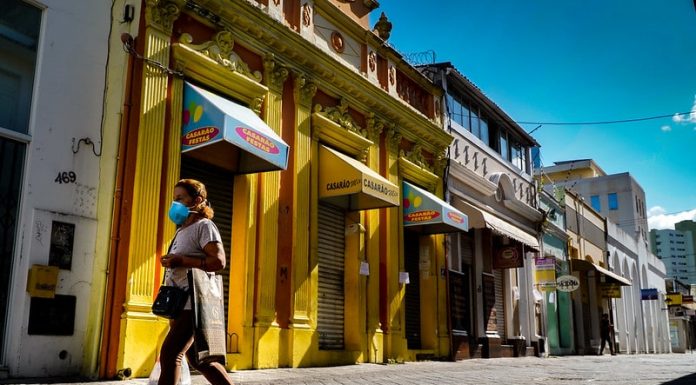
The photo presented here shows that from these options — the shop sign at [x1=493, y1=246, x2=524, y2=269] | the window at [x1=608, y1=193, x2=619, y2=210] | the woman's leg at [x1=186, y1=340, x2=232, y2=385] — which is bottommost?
the woman's leg at [x1=186, y1=340, x2=232, y2=385]

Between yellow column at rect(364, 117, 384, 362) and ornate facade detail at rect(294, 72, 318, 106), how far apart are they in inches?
86.6

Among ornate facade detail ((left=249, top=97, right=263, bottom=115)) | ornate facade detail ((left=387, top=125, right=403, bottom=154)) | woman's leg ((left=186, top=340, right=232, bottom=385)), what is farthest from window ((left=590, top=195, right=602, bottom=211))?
woman's leg ((left=186, top=340, right=232, bottom=385))

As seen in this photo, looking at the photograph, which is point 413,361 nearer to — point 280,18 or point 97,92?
point 280,18

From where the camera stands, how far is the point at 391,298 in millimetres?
13891

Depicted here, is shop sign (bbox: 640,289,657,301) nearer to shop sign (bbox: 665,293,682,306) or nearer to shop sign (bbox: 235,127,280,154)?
shop sign (bbox: 665,293,682,306)

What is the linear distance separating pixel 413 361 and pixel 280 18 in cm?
779

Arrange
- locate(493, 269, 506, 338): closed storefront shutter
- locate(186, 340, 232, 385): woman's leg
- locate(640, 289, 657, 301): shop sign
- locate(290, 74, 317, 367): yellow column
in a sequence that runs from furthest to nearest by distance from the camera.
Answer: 1. locate(640, 289, 657, 301): shop sign
2. locate(493, 269, 506, 338): closed storefront shutter
3. locate(290, 74, 317, 367): yellow column
4. locate(186, 340, 232, 385): woman's leg

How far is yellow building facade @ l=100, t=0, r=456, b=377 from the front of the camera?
337 inches

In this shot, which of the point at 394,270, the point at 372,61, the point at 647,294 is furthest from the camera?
the point at 647,294

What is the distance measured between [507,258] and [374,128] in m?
6.98

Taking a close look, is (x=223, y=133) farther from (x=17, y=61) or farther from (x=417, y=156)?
(x=417, y=156)

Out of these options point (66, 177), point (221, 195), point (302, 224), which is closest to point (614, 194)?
point (302, 224)

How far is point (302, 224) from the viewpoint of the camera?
37.8ft

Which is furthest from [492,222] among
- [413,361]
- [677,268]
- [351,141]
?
[677,268]
